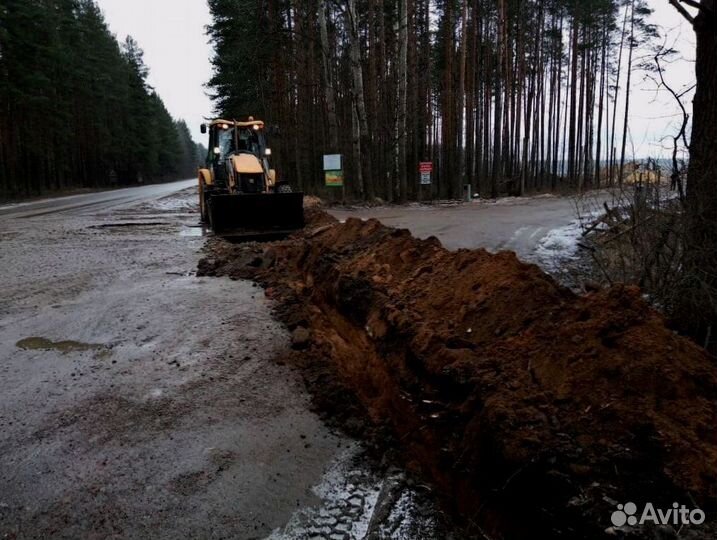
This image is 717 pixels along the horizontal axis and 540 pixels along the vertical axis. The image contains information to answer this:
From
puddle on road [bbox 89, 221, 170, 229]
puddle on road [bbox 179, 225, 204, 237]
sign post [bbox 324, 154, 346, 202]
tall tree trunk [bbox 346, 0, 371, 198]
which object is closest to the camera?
puddle on road [bbox 179, 225, 204, 237]

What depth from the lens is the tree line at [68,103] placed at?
105 ft

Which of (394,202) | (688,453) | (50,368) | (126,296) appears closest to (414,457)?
(688,453)

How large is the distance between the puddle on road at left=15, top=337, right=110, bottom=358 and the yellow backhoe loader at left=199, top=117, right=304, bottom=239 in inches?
253

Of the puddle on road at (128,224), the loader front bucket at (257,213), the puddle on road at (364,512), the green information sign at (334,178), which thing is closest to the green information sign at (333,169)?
the green information sign at (334,178)

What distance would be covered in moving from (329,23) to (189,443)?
1023 inches

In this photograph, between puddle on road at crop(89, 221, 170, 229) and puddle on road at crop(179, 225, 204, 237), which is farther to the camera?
puddle on road at crop(89, 221, 170, 229)

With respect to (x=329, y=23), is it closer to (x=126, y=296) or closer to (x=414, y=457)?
(x=126, y=296)

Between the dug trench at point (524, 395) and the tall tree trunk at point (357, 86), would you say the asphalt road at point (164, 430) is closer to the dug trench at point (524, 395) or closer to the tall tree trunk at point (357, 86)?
the dug trench at point (524, 395)

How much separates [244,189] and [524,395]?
35.2 feet

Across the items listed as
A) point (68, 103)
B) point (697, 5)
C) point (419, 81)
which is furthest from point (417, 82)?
point (68, 103)

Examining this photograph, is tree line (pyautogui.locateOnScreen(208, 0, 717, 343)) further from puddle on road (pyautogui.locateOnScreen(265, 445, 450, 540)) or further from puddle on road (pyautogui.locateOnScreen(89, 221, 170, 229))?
puddle on road (pyautogui.locateOnScreen(265, 445, 450, 540))

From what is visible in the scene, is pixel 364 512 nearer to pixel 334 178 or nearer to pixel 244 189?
pixel 244 189

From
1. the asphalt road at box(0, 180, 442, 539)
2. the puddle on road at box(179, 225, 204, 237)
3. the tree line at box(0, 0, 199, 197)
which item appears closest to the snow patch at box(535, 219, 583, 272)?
the asphalt road at box(0, 180, 442, 539)

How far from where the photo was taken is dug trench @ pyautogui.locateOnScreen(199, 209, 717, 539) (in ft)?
7.57
